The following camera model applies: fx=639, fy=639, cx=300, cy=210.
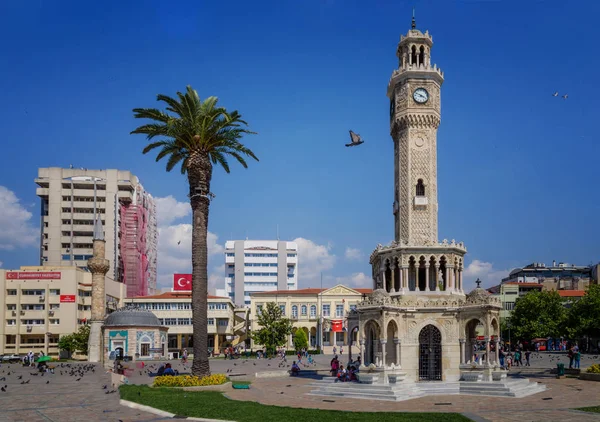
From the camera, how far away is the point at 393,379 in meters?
36.0

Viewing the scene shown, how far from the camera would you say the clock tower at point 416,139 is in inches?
1673

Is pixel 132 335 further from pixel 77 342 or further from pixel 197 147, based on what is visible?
pixel 197 147

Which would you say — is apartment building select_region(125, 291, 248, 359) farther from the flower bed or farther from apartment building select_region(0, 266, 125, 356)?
the flower bed

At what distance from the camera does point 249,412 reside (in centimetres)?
2519

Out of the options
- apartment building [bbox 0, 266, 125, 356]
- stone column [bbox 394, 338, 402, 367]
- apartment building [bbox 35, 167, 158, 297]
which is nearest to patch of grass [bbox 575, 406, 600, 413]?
stone column [bbox 394, 338, 402, 367]

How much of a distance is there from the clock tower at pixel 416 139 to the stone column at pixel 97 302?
40.3 m

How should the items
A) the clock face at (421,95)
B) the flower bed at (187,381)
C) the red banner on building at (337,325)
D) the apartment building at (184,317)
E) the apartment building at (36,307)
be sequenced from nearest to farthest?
1. the flower bed at (187,381)
2. the clock face at (421,95)
3. the apartment building at (36,307)
4. the apartment building at (184,317)
5. the red banner on building at (337,325)

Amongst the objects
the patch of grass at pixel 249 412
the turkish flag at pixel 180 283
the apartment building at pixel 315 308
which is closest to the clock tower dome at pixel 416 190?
the patch of grass at pixel 249 412

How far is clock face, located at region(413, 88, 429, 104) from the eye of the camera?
143ft

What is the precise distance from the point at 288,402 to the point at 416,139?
2086 cm

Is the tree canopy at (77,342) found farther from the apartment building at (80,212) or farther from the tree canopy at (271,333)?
the apartment building at (80,212)

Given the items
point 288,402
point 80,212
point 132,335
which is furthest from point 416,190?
point 80,212

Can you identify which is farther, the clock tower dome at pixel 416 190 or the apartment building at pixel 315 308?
the apartment building at pixel 315 308

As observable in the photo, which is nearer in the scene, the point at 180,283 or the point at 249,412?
the point at 249,412
